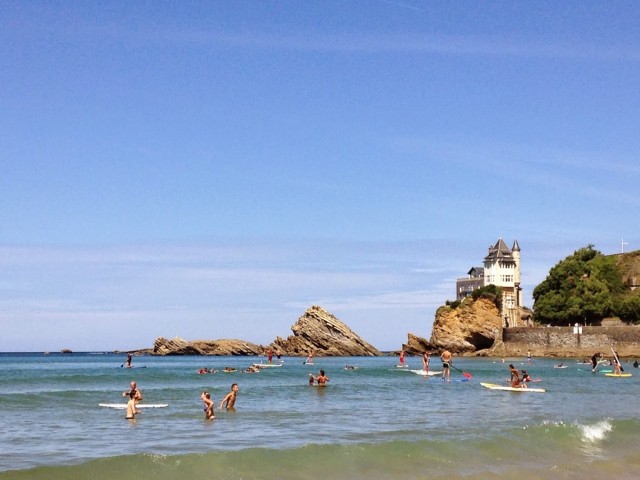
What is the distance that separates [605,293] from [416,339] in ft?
93.2

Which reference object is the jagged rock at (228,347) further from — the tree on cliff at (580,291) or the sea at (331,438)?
the sea at (331,438)

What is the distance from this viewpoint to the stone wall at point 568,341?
274 ft

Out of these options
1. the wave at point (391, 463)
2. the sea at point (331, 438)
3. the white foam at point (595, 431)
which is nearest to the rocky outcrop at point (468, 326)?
the sea at point (331, 438)

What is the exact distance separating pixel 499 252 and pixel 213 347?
53458mm

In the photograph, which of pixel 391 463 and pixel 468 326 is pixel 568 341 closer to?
pixel 468 326

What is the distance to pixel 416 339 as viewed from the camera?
11281 cm

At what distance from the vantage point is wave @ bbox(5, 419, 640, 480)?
1545 cm

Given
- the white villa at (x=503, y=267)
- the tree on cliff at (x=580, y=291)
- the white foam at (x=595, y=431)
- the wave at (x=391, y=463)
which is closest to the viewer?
the wave at (x=391, y=463)

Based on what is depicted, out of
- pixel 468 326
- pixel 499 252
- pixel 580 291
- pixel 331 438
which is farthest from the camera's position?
pixel 499 252

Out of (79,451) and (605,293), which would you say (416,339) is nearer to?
(605,293)

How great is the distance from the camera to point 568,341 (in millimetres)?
87062

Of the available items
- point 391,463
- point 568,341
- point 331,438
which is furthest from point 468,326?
point 391,463

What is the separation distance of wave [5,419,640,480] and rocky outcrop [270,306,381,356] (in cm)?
9727

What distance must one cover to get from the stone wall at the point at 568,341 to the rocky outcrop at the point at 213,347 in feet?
207
